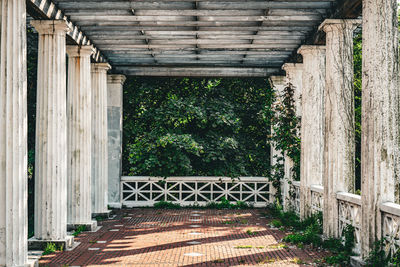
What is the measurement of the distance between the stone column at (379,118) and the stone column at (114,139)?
1154 centimetres

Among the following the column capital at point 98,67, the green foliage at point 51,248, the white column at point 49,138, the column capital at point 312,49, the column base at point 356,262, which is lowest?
the green foliage at point 51,248

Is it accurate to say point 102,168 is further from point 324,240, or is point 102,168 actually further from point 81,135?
point 324,240

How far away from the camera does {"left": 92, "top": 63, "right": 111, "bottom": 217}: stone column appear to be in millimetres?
15164

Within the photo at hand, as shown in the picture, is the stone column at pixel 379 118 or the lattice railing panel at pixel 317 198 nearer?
the stone column at pixel 379 118

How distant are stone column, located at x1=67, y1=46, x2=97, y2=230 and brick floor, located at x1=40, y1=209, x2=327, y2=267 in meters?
0.71

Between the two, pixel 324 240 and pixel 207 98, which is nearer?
pixel 324 240

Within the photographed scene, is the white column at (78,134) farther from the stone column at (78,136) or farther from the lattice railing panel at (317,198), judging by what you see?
the lattice railing panel at (317,198)

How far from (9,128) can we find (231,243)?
5.62 metres

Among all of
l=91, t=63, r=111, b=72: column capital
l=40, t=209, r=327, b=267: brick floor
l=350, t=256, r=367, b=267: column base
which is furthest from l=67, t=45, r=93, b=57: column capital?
l=350, t=256, r=367, b=267: column base

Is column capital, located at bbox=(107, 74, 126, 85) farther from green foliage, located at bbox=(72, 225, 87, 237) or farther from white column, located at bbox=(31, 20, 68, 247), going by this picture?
white column, located at bbox=(31, 20, 68, 247)

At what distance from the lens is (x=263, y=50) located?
1504 cm

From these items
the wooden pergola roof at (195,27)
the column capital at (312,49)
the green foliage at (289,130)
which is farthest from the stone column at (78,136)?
the green foliage at (289,130)

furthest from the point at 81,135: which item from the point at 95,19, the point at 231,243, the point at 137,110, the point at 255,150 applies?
the point at 255,150

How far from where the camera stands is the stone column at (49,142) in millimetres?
9914
